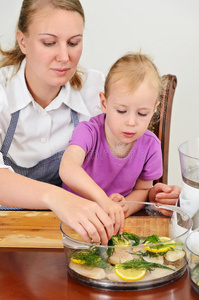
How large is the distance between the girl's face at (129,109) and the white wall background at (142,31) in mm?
1766

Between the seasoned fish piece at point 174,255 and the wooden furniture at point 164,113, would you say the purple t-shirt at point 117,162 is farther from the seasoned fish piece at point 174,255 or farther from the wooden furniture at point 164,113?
the seasoned fish piece at point 174,255

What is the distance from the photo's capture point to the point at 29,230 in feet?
3.85

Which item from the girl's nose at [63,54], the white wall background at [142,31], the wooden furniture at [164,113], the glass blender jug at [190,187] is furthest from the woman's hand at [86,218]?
the white wall background at [142,31]

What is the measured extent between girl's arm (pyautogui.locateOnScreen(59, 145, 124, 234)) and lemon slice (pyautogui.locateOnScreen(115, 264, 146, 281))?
0.17m

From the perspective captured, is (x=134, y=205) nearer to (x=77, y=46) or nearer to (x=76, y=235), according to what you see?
(x=76, y=235)

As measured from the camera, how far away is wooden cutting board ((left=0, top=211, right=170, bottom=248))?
3.63 ft

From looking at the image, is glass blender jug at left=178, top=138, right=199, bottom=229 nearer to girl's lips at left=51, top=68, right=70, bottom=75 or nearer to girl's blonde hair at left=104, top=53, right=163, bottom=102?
girl's blonde hair at left=104, top=53, right=163, bottom=102

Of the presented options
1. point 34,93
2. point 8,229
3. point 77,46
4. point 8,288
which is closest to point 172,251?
point 8,288

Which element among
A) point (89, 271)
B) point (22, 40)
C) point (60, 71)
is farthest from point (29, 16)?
point (89, 271)

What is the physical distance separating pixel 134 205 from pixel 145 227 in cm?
7

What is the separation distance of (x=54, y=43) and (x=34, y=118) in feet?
1.10

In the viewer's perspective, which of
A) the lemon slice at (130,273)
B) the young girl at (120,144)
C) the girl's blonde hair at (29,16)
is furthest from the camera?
the girl's blonde hair at (29,16)

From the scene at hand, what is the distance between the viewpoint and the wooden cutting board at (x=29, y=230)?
3.63 feet

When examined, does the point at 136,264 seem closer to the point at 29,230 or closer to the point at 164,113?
the point at 29,230
